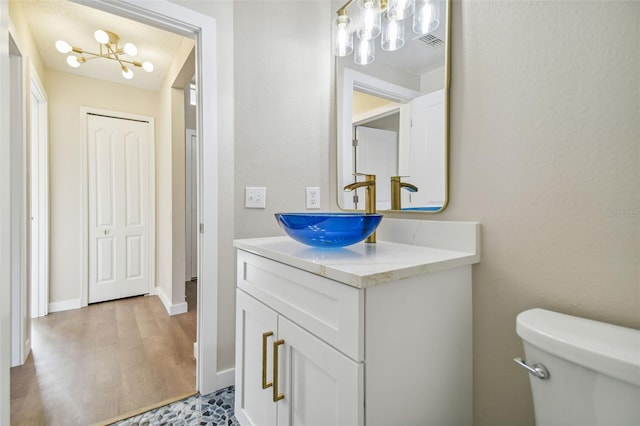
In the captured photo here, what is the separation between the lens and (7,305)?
1219 mm

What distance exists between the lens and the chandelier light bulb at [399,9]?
1193 millimetres

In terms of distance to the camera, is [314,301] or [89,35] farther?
[89,35]

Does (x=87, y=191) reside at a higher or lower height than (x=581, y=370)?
higher

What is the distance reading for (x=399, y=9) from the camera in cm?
122

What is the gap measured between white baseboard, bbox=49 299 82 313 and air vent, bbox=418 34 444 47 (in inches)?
147

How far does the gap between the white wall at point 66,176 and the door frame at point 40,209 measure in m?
0.12

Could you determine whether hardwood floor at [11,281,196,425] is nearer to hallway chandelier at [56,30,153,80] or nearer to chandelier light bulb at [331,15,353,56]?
chandelier light bulb at [331,15,353,56]

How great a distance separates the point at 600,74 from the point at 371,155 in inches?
33.1

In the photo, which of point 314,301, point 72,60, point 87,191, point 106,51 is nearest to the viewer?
point 314,301

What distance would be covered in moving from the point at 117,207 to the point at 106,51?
1.54 metres

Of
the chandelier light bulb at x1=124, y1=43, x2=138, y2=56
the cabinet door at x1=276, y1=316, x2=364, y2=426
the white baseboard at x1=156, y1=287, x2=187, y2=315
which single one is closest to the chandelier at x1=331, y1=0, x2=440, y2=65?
the cabinet door at x1=276, y1=316, x2=364, y2=426

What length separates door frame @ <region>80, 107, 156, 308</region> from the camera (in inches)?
118

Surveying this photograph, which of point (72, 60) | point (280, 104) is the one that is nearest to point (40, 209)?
point (72, 60)

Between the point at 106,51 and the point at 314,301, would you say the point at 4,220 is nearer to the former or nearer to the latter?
the point at 314,301
